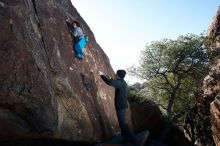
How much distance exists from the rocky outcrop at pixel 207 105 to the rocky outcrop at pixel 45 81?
13.2 meters

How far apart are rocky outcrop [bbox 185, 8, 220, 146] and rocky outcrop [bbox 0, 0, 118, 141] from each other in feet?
43.4

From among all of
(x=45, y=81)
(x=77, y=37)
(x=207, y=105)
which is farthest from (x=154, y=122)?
(x=45, y=81)

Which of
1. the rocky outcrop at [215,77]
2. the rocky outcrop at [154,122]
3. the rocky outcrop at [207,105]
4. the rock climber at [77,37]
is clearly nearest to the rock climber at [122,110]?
the rock climber at [77,37]

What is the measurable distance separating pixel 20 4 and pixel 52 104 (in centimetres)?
304

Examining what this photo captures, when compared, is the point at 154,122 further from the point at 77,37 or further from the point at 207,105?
the point at 77,37

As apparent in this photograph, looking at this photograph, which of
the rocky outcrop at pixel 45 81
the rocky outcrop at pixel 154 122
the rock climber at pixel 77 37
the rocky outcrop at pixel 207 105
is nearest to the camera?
the rocky outcrop at pixel 45 81

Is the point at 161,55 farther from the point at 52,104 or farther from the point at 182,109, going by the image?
the point at 52,104

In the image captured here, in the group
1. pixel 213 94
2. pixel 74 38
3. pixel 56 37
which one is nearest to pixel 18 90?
pixel 56 37

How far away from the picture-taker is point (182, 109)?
90.5ft

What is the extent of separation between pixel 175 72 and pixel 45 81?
20.8 m

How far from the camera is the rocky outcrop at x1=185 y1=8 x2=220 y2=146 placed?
25.3m

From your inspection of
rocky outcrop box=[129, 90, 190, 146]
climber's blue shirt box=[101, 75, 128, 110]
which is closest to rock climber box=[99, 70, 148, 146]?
climber's blue shirt box=[101, 75, 128, 110]

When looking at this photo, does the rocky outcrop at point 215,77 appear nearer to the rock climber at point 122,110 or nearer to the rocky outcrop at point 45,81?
the rocky outcrop at point 45,81

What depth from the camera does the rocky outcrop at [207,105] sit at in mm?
25266
